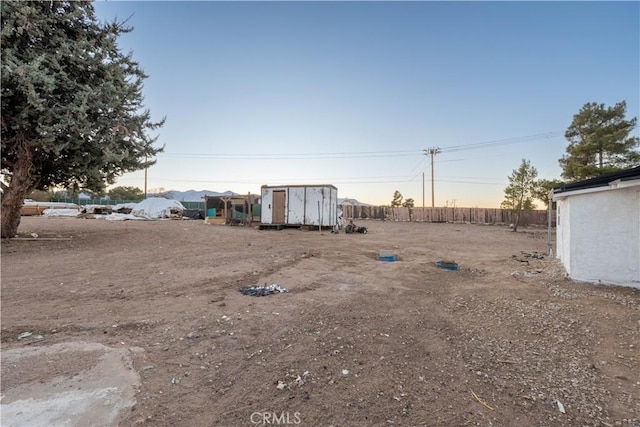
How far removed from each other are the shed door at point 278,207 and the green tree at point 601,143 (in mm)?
19594

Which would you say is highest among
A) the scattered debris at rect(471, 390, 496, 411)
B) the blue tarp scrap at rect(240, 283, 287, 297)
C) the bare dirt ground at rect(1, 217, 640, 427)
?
the blue tarp scrap at rect(240, 283, 287, 297)

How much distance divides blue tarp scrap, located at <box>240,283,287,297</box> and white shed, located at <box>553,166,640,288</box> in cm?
614

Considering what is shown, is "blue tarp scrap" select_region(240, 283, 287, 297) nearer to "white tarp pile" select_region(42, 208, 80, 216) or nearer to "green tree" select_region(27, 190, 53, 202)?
"white tarp pile" select_region(42, 208, 80, 216)

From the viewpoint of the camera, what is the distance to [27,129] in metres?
8.88

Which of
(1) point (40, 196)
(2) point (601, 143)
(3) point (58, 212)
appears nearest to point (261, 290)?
(2) point (601, 143)

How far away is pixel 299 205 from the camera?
17.8 metres

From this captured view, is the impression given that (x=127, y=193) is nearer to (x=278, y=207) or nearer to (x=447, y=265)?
(x=278, y=207)

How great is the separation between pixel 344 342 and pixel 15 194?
12581 millimetres

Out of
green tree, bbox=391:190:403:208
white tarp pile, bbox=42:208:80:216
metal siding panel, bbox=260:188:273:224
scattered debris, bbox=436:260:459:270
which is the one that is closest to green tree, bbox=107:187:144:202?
white tarp pile, bbox=42:208:80:216

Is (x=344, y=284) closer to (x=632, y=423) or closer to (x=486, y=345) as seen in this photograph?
(x=486, y=345)

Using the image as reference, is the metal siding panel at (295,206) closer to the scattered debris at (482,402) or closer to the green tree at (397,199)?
the scattered debris at (482,402)

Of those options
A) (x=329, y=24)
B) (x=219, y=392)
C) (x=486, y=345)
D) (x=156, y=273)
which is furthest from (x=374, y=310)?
(x=329, y=24)

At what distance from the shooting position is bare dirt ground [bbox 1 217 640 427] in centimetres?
216

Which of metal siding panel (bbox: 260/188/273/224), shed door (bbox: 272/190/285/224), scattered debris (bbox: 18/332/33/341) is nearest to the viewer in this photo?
scattered debris (bbox: 18/332/33/341)
